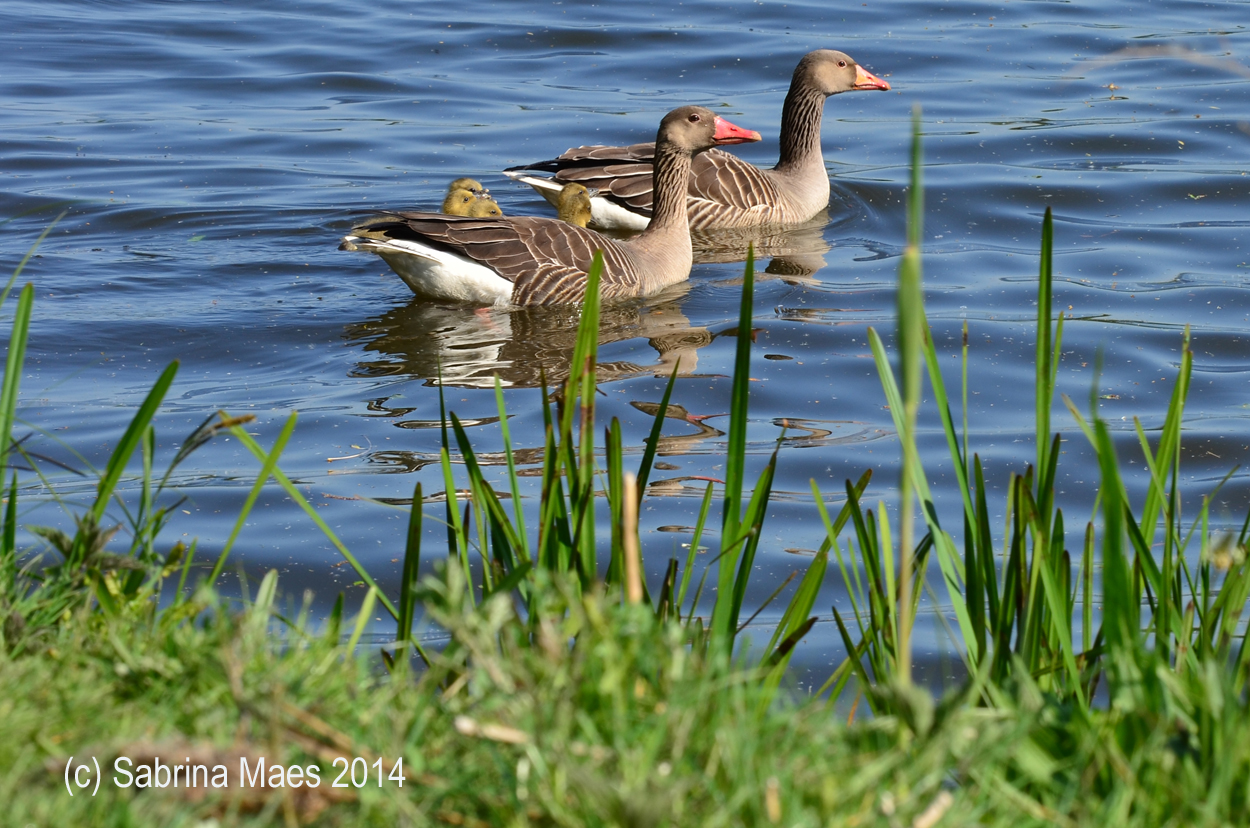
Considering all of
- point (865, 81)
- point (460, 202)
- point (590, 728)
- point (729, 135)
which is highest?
point (865, 81)

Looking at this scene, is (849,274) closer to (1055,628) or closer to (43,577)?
(1055,628)

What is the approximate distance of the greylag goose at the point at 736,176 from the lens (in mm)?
11164

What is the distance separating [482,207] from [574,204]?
1.16 m

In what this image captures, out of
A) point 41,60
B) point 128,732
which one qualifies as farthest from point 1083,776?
point 41,60

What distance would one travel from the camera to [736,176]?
1152 centimetres

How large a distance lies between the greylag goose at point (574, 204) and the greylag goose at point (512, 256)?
3.76 ft

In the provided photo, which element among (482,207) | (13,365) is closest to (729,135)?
(482,207)

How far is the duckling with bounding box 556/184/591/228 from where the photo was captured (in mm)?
10762

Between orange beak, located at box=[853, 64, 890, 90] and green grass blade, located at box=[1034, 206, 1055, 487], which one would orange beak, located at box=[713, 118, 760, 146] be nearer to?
orange beak, located at box=[853, 64, 890, 90]

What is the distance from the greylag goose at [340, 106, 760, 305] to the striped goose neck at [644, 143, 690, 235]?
0.64 feet

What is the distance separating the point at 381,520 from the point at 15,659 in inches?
121

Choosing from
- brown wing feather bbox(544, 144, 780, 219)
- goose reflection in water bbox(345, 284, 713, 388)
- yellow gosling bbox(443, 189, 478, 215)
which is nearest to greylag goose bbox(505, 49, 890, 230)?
brown wing feather bbox(544, 144, 780, 219)

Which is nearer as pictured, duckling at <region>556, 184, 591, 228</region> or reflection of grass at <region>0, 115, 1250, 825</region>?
reflection of grass at <region>0, 115, 1250, 825</region>

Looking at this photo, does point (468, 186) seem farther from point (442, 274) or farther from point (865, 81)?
point (865, 81)
